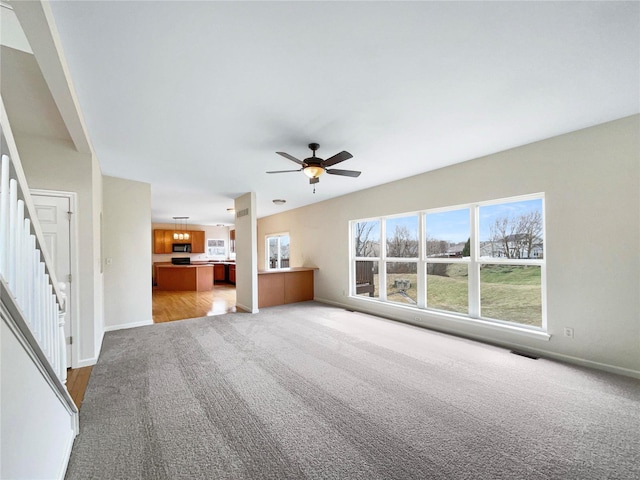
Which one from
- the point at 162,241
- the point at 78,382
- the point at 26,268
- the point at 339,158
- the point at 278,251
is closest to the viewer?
the point at 26,268

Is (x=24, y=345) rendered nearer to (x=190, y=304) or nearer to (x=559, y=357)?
(x=559, y=357)

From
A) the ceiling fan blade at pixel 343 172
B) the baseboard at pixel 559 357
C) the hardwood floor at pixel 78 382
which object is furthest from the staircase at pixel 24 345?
the baseboard at pixel 559 357

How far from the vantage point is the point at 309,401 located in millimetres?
2488

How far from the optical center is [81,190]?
337 cm

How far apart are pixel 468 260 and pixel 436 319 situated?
1.06m

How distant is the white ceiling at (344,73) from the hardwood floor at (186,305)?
9.74 ft

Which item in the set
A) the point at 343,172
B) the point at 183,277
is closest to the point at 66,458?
the point at 343,172

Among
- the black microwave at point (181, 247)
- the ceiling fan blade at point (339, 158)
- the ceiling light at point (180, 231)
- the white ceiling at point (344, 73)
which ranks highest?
the white ceiling at point (344, 73)

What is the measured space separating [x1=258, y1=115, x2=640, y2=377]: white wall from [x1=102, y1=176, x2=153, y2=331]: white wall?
204 inches

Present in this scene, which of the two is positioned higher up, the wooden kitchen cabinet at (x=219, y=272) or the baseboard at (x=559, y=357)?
the wooden kitchen cabinet at (x=219, y=272)

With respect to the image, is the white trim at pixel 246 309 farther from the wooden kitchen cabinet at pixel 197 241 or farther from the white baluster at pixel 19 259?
the wooden kitchen cabinet at pixel 197 241

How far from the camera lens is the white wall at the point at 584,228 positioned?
2.86 metres

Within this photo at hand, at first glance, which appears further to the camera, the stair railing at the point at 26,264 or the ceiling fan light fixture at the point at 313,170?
the ceiling fan light fixture at the point at 313,170

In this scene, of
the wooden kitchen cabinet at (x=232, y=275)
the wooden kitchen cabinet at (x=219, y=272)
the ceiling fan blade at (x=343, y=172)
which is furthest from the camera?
the wooden kitchen cabinet at (x=219, y=272)
